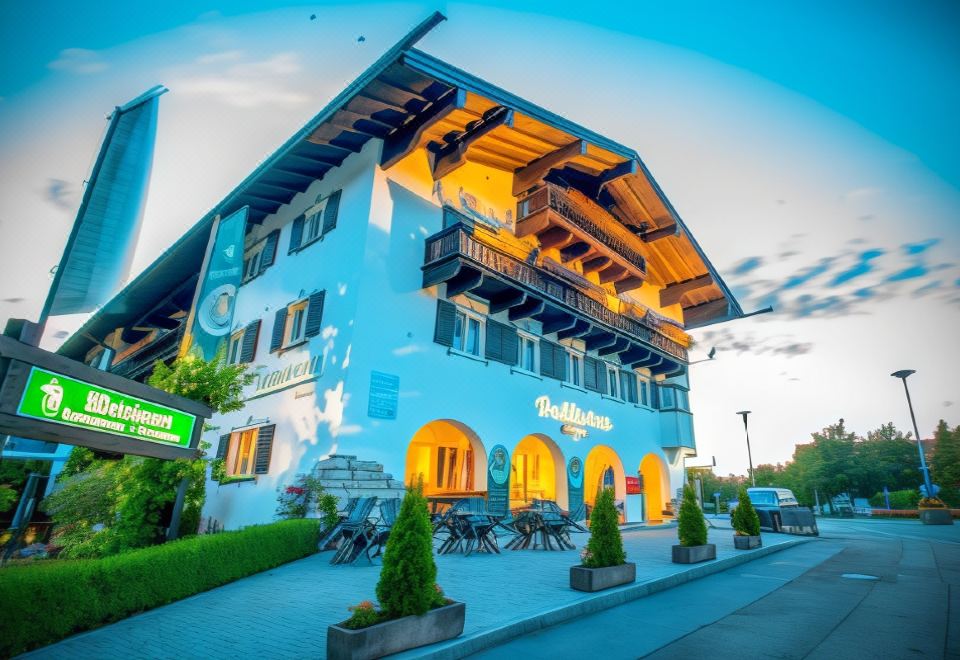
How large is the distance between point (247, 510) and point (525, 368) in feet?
31.3

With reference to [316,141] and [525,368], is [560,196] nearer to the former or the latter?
[525,368]

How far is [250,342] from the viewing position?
17.0 metres

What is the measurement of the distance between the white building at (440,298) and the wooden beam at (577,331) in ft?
0.44

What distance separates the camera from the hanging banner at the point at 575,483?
17.4 meters

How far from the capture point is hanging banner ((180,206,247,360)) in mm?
9742

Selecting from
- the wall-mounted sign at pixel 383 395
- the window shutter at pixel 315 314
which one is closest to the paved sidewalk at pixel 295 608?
the wall-mounted sign at pixel 383 395

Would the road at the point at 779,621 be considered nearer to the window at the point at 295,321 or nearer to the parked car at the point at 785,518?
the parked car at the point at 785,518

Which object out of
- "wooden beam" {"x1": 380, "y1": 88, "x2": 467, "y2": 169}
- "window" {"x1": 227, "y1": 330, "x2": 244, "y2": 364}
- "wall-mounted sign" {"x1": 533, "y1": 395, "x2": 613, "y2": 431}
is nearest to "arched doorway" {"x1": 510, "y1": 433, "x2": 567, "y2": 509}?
"wall-mounted sign" {"x1": 533, "y1": 395, "x2": 613, "y2": 431}

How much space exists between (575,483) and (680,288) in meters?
12.6

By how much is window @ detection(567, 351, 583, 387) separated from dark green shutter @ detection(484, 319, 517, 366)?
3.42 meters

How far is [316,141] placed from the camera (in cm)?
1442

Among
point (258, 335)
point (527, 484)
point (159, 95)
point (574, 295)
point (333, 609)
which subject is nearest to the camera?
point (333, 609)

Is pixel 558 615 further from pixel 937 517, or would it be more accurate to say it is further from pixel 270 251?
pixel 937 517

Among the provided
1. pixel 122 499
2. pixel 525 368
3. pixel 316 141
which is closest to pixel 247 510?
pixel 122 499
